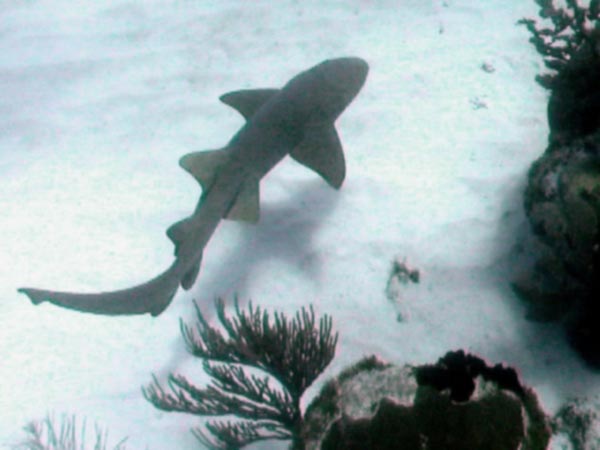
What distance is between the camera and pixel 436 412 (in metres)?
2.66

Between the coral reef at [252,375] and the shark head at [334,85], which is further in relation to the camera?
the shark head at [334,85]

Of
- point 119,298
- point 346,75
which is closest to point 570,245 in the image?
point 346,75

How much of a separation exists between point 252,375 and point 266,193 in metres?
2.57

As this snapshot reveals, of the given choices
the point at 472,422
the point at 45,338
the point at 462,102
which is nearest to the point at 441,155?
the point at 462,102

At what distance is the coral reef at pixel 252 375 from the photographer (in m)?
3.73

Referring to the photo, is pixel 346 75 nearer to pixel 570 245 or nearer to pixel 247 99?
pixel 247 99

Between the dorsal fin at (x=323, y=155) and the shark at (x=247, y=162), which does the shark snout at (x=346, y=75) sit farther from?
the dorsal fin at (x=323, y=155)

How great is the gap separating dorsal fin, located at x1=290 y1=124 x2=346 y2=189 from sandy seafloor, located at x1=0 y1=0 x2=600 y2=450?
1.82ft

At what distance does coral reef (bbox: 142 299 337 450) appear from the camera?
373 cm

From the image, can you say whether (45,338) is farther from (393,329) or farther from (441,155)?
(441,155)

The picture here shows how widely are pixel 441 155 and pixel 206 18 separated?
4730 millimetres

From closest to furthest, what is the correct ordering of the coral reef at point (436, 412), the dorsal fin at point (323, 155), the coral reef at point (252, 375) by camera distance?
the coral reef at point (436, 412), the coral reef at point (252, 375), the dorsal fin at point (323, 155)

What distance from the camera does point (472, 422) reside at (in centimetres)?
261

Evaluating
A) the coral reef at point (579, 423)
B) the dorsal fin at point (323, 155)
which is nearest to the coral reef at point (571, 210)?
the coral reef at point (579, 423)
